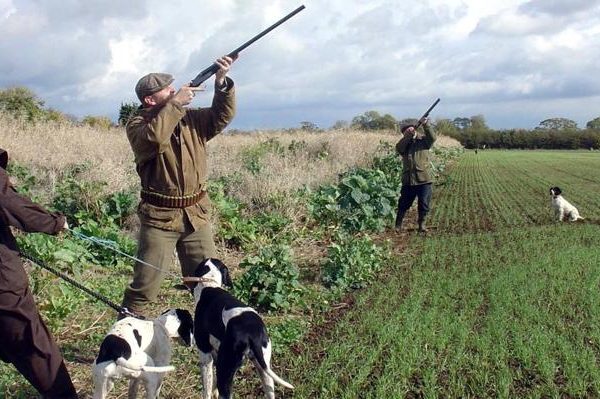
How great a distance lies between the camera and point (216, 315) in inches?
152

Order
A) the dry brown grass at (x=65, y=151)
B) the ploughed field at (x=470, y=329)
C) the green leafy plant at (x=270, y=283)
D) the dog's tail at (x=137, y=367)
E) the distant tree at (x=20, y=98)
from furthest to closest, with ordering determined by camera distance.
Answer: the distant tree at (x=20, y=98) < the dry brown grass at (x=65, y=151) < the green leafy plant at (x=270, y=283) < the ploughed field at (x=470, y=329) < the dog's tail at (x=137, y=367)

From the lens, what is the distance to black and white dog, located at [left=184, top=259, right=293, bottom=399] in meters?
3.64

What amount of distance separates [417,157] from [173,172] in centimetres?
732

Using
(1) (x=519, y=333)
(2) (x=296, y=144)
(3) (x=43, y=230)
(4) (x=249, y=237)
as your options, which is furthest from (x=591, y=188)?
(3) (x=43, y=230)

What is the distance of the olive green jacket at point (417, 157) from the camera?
36.0 ft

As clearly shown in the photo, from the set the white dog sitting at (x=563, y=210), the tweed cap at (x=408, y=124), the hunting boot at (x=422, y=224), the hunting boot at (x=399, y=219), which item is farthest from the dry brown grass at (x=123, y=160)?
the white dog sitting at (x=563, y=210)

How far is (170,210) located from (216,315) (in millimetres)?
942

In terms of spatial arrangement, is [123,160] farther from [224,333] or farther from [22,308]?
[224,333]

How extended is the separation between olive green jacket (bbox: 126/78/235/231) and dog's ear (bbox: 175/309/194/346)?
2.19 ft

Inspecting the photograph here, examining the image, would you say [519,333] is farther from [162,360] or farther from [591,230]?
[591,230]

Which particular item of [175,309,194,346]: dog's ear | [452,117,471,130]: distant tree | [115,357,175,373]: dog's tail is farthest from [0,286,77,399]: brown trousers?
[452,117,471,130]: distant tree

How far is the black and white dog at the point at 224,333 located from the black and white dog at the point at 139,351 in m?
0.15

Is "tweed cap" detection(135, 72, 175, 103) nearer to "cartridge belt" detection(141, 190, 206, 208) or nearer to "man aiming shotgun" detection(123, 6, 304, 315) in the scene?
"man aiming shotgun" detection(123, 6, 304, 315)

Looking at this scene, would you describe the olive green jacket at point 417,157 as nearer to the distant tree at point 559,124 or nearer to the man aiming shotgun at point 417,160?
the man aiming shotgun at point 417,160
